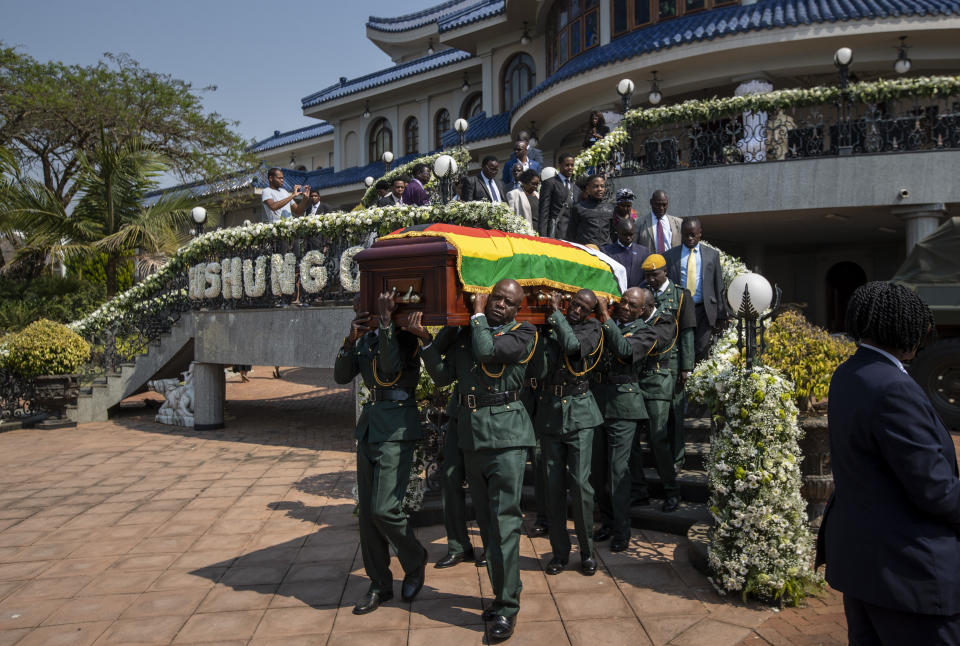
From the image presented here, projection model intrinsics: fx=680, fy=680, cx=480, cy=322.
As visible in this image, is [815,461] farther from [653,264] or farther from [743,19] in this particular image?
[743,19]

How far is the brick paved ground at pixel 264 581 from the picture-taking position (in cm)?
415

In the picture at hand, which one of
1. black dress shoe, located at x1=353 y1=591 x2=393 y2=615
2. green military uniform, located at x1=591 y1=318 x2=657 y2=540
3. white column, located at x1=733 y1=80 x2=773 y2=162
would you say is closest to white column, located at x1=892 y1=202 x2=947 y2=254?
white column, located at x1=733 y1=80 x2=773 y2=162

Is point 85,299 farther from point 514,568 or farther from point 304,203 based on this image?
point 514,568

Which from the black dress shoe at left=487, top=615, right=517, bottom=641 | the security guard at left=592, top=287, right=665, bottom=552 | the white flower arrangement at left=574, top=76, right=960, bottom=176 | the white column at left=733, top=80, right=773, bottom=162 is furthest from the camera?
the white column at left=733, top=80, right=773, bottom=162

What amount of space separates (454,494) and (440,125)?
21.0 m

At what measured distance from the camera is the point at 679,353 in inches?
247

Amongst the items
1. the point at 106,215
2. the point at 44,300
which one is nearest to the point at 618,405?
the point at 106,215

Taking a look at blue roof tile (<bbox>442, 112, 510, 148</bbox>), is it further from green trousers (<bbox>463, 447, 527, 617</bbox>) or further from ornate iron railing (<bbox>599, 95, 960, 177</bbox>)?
green trousers (<bbox>463, 447, 527, 617</bbox>)

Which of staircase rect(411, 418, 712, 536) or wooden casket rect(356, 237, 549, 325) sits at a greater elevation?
wooden casket rect(356, 237, 549, 325)

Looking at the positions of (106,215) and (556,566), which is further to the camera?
(106,215)

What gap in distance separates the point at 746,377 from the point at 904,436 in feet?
7.63

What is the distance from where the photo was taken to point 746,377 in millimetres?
4621

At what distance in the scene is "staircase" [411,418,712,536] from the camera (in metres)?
5.70

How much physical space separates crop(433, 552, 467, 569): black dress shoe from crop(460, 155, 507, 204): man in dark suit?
20.7 ft
